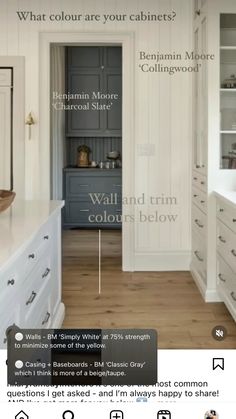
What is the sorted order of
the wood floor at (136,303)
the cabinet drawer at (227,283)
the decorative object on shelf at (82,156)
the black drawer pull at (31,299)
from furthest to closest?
the decorative object on shelf at (82,156) → the cabinet drawer at (227,283) → the black drawer pull at (31,299) → the wood floor at (136,303)

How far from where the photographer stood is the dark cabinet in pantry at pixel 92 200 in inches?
40.9

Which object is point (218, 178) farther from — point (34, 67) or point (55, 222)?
point (34, 67)

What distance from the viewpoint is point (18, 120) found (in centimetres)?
188

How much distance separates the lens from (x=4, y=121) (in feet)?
6.06

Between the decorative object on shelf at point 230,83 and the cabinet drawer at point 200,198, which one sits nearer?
the decorative object on shelf at point 230,83

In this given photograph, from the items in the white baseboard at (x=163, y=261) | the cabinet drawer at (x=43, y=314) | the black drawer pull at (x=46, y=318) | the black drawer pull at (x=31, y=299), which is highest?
the black drawer pull at (x=31, y=299)

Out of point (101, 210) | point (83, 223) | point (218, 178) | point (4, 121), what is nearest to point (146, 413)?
point (101, 210)

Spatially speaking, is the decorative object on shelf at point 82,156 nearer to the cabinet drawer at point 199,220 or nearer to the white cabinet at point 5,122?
the white cabinet at point 5,122

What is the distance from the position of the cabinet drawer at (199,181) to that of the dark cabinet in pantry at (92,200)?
295mm

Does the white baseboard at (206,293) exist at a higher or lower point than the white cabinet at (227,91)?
lower

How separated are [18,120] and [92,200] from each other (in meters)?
0.91

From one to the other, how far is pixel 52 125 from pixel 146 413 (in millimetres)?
1686

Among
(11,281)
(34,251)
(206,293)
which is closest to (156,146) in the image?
(206,293)

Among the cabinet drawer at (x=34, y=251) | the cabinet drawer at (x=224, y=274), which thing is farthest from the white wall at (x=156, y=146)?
the cabinet drawer at (x=34, y=251)
